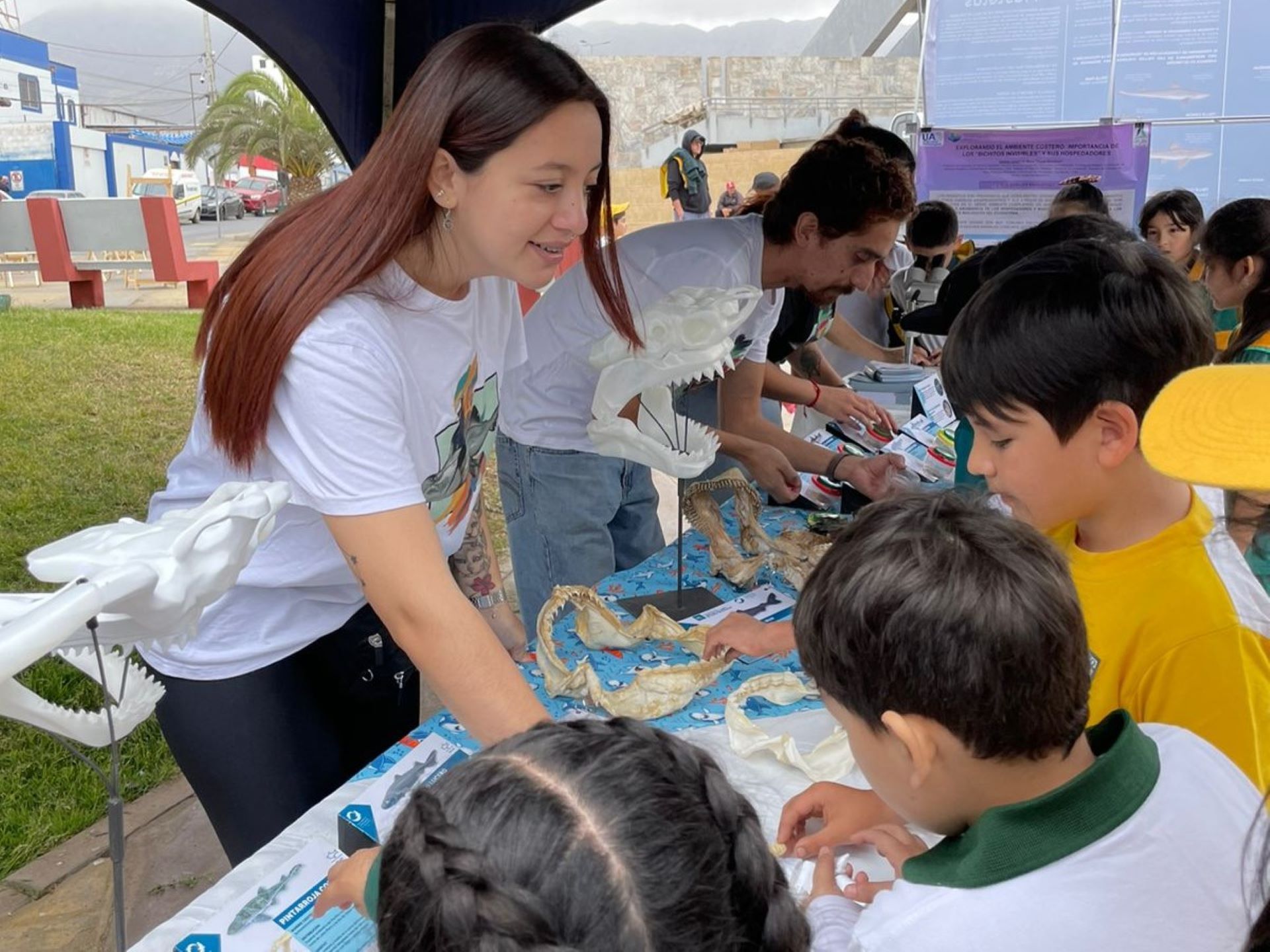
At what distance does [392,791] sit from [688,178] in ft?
40.8

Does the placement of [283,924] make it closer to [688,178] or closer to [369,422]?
[369,422]

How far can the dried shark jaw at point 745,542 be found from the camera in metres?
2.12

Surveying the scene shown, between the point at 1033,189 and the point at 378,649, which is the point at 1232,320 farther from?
the point at 378,649

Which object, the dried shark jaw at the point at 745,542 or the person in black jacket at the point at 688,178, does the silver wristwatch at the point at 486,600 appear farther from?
the person in black jacket at the point at 688,178

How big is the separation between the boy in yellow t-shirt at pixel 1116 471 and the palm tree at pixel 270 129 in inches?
632

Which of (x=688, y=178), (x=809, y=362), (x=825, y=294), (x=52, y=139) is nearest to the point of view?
(x=825, y=294)

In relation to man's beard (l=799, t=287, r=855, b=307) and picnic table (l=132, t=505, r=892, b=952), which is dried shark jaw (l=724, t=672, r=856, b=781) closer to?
picnic table (l=132, t=505, r=892, b=952)

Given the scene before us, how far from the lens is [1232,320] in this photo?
3.87 m

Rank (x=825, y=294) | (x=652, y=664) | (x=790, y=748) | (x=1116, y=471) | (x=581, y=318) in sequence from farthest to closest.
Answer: (x=825, y=294)
(x=581, y=318)
(x=652, y=664)
(x=790, y=748)
(x=1116, y=471)

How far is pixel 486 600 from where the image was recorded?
68.6 inches

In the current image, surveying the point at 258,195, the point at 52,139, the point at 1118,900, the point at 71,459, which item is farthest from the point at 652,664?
the point at 258,195

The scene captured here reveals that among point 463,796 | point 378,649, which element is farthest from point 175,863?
point 463,796

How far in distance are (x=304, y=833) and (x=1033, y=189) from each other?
5.27 meters

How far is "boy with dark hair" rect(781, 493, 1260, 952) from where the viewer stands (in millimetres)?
860
